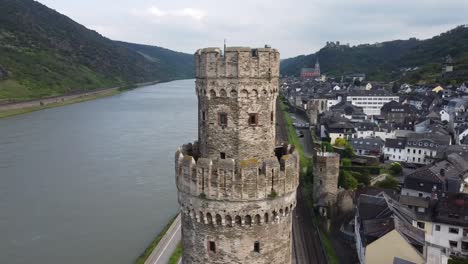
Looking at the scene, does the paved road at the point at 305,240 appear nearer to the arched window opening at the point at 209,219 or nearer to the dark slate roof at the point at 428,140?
the arched window opening at the point at 209,219

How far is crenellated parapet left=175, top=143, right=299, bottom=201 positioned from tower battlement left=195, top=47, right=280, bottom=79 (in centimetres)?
197

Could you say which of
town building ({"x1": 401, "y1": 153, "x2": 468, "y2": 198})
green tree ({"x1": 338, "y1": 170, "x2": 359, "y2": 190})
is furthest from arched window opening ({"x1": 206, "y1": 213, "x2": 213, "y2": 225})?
green tree ({"x1": 338, "y1": 170, "x2": 359, "y2": 190})

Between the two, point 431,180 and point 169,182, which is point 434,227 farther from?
point 169,182

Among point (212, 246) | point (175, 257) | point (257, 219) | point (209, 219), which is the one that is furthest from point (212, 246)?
point (175, 257)

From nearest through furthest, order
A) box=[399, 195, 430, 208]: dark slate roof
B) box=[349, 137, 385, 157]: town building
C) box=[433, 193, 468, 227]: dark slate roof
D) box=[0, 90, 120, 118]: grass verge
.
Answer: box=[433, 193, 468, 227]: dark slate roof < box=[399, 195, 430, 208]: dark slate roof < box=[349, 137, 385, 157]: town building < box=[0, 90, 120, 118]: grass verge

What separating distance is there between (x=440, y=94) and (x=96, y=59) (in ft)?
494

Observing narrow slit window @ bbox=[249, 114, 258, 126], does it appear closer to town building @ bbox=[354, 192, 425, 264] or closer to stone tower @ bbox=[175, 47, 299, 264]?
stone tower @ bbox=[175, 47, 299, 264]

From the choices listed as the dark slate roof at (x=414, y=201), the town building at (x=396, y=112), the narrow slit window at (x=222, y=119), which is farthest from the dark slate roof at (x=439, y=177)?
the town building at (x=396, y=112)

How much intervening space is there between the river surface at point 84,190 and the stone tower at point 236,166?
66.8 feet

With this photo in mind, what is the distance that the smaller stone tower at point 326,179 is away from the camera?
1325 inches

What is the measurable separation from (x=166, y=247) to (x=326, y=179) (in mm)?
15331

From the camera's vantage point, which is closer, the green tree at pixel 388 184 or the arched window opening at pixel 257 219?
the arched window opening at pixel 257 219

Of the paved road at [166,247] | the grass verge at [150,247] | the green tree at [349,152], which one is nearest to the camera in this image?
the paved road at [166,247]

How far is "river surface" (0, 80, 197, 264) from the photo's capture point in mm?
28828
